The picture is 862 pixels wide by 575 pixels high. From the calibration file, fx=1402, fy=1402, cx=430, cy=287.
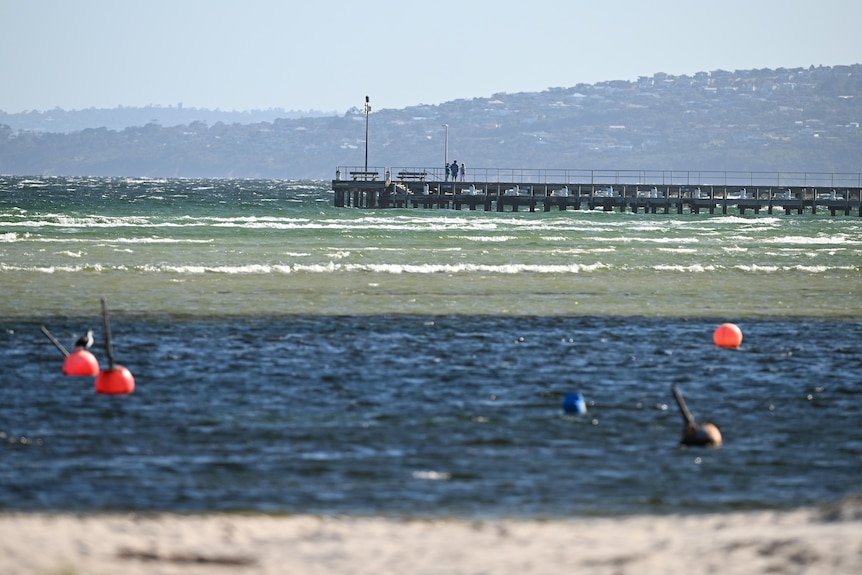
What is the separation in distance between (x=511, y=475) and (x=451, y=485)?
729 millimetres

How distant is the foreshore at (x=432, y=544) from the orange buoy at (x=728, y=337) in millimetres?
11280

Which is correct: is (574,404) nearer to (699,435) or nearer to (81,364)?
(699,435)

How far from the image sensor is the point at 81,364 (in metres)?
18.5

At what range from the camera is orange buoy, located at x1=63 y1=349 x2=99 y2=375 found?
1850 centimetres

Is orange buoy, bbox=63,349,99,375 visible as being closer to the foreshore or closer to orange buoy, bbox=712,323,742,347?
the foreshore

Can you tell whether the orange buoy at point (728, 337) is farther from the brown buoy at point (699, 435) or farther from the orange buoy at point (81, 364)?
the orange buoy at point (81, 364)

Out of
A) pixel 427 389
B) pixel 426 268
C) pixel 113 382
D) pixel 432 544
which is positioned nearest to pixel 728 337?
pixel 427 389

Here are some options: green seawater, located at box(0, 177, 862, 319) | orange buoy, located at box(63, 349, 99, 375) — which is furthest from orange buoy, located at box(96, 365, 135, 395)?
green seawater, located at box(0, 177, 862, 319)

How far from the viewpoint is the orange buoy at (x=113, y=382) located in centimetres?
1736

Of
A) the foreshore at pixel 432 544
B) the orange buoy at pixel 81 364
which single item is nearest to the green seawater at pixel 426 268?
Result: the orange buoy at pixel 81 364

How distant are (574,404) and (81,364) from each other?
6.65m

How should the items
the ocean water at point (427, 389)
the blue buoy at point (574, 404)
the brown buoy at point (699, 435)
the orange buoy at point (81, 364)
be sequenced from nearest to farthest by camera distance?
the ocean water at point (427, 389) → the brown buoy at point (699, 435) → the blue buoy at point (574, 404) → the orange buoy at point (81, 364)

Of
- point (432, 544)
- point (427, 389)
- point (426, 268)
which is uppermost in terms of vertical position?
point (432, 544)

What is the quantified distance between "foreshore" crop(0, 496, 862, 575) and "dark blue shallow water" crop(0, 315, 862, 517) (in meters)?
0.53
